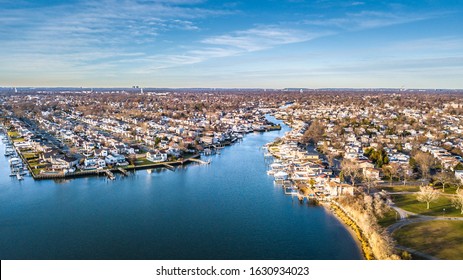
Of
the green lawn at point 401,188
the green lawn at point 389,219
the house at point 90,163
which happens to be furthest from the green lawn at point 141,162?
the green lawn at point 389,219

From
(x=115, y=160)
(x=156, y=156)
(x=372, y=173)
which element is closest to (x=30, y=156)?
(x=115, y=160)

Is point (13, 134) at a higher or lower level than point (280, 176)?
higher

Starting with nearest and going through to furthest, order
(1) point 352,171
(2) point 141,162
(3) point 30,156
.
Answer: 1. (1) point 352,171
2. (2) point 141,162
3. (3) point 30,156

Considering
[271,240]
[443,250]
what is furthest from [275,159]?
[443,250]

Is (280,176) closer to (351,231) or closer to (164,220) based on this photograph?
(351,231)

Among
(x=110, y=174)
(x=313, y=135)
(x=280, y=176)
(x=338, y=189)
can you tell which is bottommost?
(x=110, y=174)

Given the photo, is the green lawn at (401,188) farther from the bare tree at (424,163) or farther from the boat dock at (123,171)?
the boat dock at (123,171)

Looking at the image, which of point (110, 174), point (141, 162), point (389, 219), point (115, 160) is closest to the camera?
point (389, 219)
